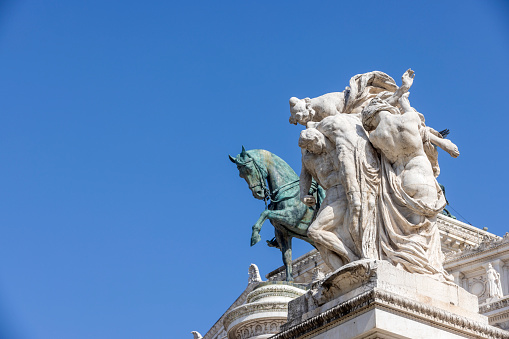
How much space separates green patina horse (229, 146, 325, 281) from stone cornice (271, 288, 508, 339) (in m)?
15.0

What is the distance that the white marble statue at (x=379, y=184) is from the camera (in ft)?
38.4

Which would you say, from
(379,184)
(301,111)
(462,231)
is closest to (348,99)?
(301,111)

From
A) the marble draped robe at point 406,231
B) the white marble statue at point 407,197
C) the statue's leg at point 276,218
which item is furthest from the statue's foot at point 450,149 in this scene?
the statue's leg at point 276,218

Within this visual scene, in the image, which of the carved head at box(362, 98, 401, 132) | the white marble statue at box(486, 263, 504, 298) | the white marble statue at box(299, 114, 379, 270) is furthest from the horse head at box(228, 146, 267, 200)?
the white marble statue at box(486, 263, 504, 298)

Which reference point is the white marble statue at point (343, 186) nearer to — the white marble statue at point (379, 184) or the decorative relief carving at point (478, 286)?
the white marble statue at point (379, 184)

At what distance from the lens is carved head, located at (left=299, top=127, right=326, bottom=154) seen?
12.6m

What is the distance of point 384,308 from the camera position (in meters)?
10.6

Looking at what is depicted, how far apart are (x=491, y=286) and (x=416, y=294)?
3450 cm

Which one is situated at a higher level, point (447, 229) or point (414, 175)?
point (447, 229)

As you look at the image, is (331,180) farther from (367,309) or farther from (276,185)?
(276,185)

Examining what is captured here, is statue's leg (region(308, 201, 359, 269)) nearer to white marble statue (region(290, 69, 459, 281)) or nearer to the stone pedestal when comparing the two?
white marble statue (region(290, 69, 459, 281))

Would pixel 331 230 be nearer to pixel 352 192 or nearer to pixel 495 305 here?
pixel 352 192

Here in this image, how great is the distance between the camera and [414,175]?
11.9 m

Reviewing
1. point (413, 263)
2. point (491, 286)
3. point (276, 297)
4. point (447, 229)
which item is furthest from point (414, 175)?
point (447, 229)
